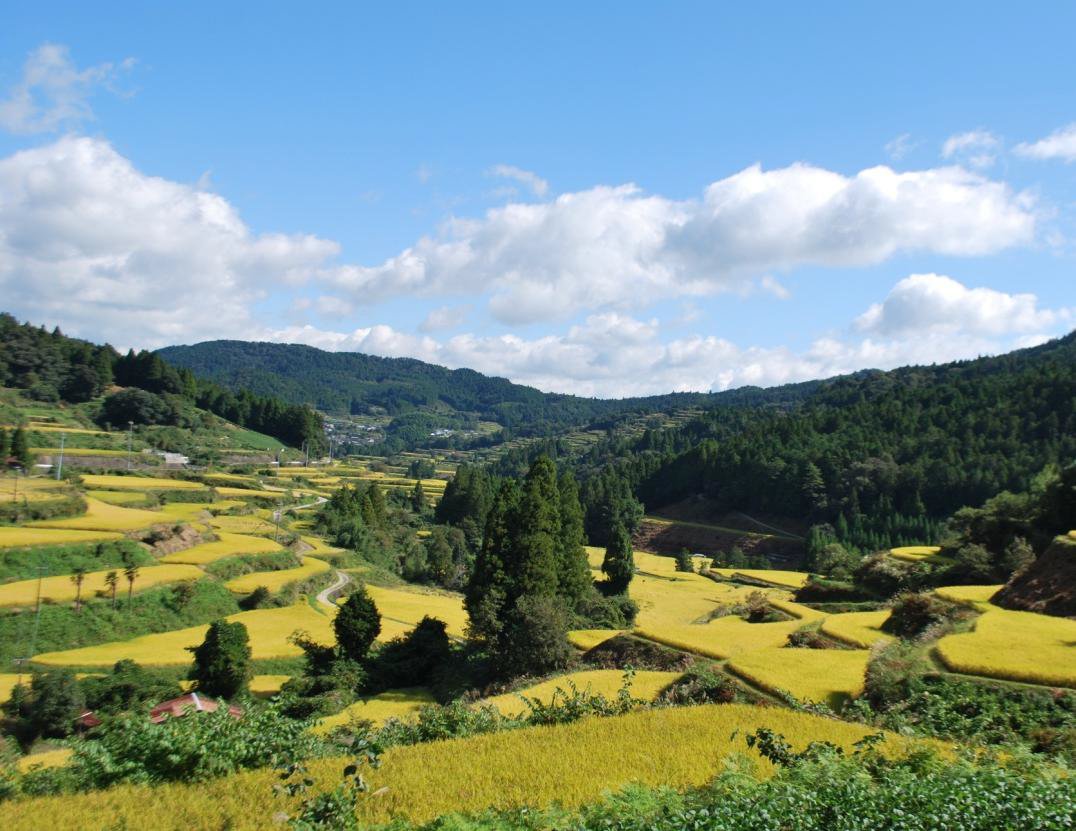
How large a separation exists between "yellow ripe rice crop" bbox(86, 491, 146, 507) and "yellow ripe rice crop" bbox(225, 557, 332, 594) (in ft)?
40.1

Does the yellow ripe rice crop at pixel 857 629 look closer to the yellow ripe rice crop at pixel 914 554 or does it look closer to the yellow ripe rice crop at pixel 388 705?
the yellow ripe rice crop at pixel 914 554

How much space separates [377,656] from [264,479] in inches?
2215

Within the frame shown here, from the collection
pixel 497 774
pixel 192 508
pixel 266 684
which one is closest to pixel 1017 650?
pixel 497 774

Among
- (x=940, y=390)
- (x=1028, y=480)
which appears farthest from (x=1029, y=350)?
(x=1028, y=480)

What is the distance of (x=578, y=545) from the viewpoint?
3859 centimetres

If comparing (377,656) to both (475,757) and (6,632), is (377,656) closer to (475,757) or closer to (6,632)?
(6,632)

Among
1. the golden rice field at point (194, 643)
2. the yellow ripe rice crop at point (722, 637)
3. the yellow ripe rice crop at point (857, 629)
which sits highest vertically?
the yellow ripe rice crop at point (857, 629)

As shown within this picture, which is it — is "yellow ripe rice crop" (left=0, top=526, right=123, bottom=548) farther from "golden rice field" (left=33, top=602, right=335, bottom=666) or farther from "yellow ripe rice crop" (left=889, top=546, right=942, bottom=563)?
"yellow ripe rice crop" (left=889, top=546, right=942, bottom=563)

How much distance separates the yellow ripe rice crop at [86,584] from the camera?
28.1 meters

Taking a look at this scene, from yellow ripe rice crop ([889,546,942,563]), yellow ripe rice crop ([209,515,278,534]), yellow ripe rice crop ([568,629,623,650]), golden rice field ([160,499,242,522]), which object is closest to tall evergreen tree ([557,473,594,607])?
yellow ripe rice crop ([568,629,623,650])

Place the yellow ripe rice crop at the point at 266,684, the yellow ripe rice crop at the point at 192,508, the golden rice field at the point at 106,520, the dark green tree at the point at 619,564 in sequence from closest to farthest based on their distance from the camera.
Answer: the yellow ripe rice crop at the point at 266,684 < the golden rice field at the point at 106,520 < the yellow ripe rice crop at the point at 192,508 < the dark green tree at the point at 619,564

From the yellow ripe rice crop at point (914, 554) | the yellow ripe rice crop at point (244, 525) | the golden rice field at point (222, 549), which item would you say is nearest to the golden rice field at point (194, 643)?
the golden rice field at point (222, 549)

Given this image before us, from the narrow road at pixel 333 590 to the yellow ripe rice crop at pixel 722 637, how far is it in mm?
23281

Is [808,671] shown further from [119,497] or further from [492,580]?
[119,497]
